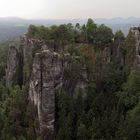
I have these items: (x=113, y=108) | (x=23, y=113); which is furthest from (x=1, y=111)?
(x=113, y=108)

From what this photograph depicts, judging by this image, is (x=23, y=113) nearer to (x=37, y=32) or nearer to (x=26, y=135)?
(x=26, y=135)

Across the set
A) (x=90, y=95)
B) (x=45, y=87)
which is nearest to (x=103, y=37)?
(x=90, y=95)

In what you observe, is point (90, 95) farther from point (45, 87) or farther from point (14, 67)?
point (14, 67)

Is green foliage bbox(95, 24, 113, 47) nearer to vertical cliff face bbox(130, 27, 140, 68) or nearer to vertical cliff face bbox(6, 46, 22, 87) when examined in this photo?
vertical cliff face bbox(130, 27, 140, 68)

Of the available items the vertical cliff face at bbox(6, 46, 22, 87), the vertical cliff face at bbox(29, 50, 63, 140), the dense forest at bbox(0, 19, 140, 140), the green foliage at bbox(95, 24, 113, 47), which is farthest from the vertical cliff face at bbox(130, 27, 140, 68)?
the vertical cliff face at bbox(6, 46, 22, 87)

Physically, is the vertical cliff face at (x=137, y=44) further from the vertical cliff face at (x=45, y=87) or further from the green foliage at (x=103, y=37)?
the vertical cliff face at (x=45, y=87)

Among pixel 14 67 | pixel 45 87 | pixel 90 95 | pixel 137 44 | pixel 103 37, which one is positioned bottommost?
pixel 90 95

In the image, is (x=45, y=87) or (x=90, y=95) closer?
(x=45, y=87)

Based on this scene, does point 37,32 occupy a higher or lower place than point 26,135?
higher
